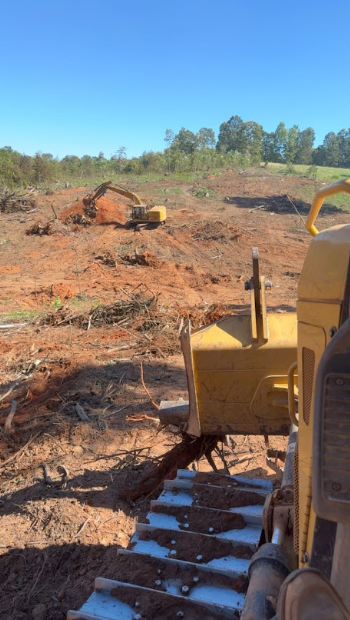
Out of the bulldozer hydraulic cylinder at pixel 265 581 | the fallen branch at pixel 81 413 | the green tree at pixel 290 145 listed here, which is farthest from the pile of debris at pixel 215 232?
the green tree at pixel 290 145

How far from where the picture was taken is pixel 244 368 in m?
2.76

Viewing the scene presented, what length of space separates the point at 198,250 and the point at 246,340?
538 inches

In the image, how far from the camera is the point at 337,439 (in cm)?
114

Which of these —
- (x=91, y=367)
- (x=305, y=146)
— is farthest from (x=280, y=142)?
(x=91, y=367)

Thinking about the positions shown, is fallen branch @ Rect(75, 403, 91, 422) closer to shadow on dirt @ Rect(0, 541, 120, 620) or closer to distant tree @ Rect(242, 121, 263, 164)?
shadow on dirt @ Rect(0, 541, 120, 620)

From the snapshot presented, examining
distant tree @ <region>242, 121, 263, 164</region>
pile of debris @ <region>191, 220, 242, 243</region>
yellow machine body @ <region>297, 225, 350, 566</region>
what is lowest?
pile of debris @ <region>191, 220, 242, 243</region>

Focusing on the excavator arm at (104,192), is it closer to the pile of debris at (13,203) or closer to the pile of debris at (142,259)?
the pile of debris at (13,203)

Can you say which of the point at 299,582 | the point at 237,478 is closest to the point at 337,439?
the point at 299,582

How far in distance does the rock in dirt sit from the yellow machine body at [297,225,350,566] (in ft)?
7.47

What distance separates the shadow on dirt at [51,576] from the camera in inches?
126

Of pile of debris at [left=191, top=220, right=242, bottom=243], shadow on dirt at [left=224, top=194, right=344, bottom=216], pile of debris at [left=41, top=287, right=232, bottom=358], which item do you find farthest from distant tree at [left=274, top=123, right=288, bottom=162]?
pile of debris at [left=41, top=287, right=232, bottom=358]

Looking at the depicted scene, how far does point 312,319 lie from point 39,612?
2811 millimetres

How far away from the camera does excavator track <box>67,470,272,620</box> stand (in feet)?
7.88

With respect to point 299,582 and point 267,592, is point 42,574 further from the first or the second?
point 299,582
